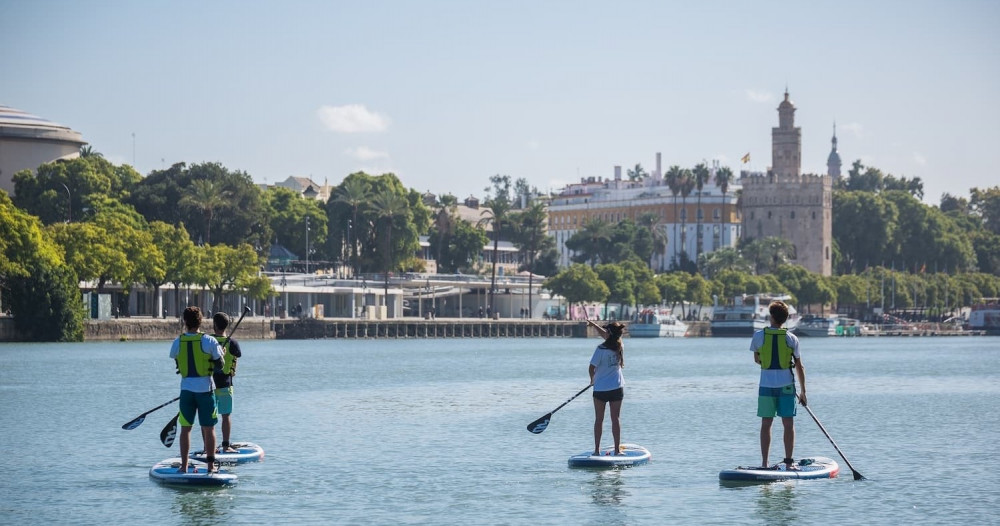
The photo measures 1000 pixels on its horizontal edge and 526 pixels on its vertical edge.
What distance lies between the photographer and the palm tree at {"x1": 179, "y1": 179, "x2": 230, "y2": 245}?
12406 centimetres

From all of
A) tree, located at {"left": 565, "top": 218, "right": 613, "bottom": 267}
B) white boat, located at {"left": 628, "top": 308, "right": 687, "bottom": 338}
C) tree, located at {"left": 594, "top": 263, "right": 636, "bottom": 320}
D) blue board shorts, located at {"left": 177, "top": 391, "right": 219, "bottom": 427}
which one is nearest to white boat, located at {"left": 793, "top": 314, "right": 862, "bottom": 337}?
white boat, located at {"left": 628, "top": 308, "right": 687, "bottom": 338}

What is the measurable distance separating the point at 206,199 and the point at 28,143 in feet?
67.0

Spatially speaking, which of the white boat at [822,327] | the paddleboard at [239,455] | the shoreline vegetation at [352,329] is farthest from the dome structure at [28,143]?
the paddleboard at [239,455]

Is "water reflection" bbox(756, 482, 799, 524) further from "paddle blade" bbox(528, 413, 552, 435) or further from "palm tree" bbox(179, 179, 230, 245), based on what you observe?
"palm tree" bbox(179, 179, 230, 245)

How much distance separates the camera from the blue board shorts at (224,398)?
Result: 23.6 metres

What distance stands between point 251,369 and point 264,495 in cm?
4250

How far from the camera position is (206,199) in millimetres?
124562

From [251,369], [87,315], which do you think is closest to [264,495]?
[251,369]

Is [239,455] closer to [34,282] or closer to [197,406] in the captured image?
[197,406]

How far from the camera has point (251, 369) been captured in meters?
64.7

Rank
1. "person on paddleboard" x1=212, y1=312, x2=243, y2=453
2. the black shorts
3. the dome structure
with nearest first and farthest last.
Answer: "person on paddleboard" x1=212, y1=312, x2=243, y2=453, the black shorts, the dome structure

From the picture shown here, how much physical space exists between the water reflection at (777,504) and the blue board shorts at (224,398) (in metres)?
7.84

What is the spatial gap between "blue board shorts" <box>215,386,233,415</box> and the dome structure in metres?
114

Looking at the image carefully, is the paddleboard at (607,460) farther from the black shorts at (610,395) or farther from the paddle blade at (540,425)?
the black shorts at (610,395)
